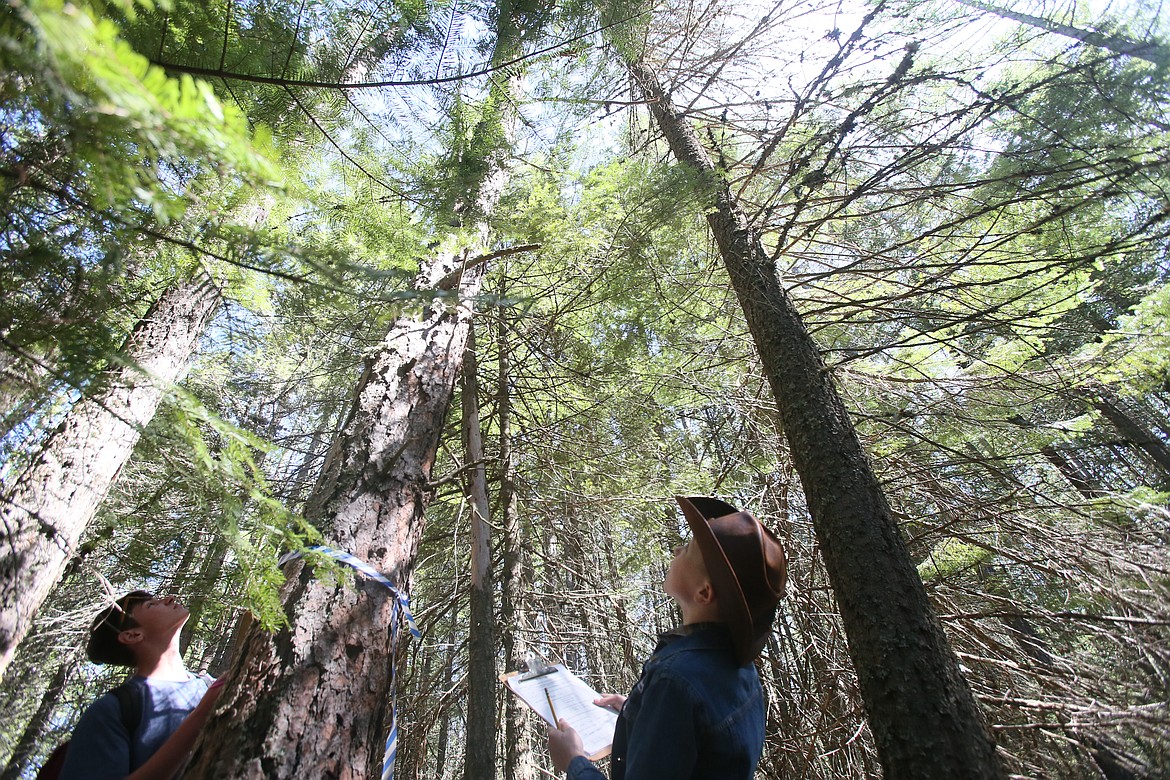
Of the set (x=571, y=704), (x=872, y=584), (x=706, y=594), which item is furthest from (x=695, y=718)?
(x=872, y=584)

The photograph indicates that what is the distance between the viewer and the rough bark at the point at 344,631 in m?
1.78

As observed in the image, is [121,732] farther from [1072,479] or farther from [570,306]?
[1072,479]

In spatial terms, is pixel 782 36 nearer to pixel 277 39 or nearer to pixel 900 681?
pixel 277 39

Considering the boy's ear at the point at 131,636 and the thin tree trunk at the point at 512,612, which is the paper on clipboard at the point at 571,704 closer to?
the boy's ear at the point at 131,636

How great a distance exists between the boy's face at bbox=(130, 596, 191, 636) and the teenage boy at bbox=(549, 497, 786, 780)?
74.8 inches

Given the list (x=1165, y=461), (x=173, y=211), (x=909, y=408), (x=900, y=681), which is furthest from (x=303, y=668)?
(x=1165, y=461)

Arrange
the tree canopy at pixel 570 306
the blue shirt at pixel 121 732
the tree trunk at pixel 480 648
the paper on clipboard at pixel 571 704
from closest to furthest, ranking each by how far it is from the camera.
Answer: the tree canopy at pixel 570 306 < the blue shirt at pixel 121 732 < the paper on clipboard at pixel 571 704 < the tree trunk at pixel 480 648

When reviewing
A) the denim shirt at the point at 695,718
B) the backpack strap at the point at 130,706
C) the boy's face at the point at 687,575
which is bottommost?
the denim shirt at the point at 695,718

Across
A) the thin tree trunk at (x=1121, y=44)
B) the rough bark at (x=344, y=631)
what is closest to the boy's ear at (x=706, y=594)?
the rough bark at (x=344, y=631)

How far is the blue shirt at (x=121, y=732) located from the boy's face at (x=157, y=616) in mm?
198

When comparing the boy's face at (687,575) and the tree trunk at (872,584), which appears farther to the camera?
the tree trunk at (872,584)

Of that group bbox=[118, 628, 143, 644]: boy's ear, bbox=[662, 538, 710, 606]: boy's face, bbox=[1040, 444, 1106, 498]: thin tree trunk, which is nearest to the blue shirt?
bbox=[118, 628, 143, 644]: boy's ear

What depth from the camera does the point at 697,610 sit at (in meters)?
1.86

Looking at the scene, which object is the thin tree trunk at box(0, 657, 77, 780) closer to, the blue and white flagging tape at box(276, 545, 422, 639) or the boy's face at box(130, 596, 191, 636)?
the boy's face at box(130, 596, 191, 636)
